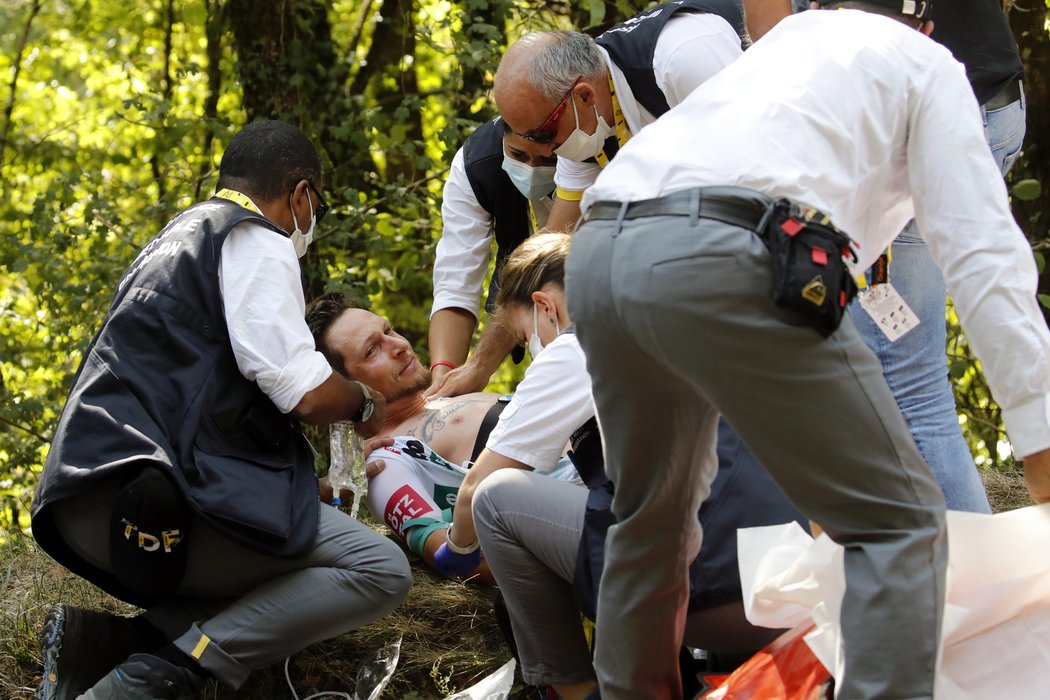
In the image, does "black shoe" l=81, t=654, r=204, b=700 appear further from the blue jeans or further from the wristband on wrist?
the blue jeans

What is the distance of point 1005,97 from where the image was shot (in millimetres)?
3002

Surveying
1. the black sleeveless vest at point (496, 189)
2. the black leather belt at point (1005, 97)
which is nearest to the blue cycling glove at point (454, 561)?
the black sleeveless vest at point (496, 189)

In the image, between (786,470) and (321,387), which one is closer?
(786,470)

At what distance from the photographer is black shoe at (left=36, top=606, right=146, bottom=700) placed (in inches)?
121

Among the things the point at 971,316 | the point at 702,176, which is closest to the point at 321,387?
the point at 702,176

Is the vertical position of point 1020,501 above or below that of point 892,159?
below

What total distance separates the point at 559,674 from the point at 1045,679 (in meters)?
1.06

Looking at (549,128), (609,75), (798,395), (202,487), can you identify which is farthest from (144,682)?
(609,75)

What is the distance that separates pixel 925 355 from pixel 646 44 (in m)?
1.34

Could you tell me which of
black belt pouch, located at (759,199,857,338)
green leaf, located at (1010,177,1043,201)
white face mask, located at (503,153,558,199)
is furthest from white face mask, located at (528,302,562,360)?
green leaf, located at (1010,177,1043,201)

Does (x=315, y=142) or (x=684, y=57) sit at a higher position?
(x=684, y=57)

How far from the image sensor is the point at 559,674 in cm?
276

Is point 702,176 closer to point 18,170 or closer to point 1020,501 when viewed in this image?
point 1020,501

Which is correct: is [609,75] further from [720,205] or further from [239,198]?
[720,205]
